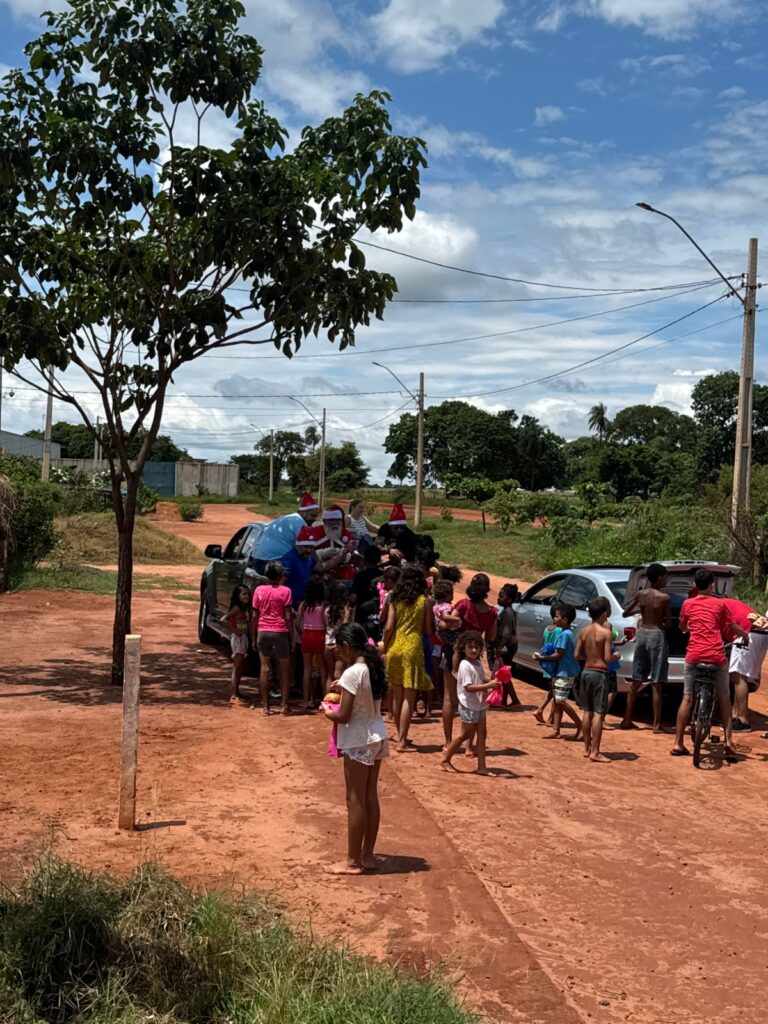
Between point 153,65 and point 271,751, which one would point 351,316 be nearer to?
point 153,65

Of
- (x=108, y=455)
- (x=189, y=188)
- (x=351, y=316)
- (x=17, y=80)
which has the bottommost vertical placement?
(x=108, y=455)

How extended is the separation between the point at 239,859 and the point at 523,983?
2.11 m

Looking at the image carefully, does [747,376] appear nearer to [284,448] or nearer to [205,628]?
[205,628]

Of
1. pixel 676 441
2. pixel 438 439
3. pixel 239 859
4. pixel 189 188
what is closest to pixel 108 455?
pixel 189 188

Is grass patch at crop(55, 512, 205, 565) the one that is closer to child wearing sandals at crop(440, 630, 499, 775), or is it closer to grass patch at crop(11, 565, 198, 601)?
grass patch at crop(11, 565, 198, 601)

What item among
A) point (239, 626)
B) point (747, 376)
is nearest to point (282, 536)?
point (239, 626)

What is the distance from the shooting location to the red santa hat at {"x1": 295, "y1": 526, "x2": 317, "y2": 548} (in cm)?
1135

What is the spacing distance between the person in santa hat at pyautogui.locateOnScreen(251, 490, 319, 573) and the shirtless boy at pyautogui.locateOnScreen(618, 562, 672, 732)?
353 cm

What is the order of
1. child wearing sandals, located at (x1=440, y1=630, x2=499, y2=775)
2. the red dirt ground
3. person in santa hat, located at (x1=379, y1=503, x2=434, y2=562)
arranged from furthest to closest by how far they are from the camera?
person in santa hat, located at (x1=379, y1=503, x2=434, y2=562) < child wearing sandals, located at (x1=440, y1=630, x2=499, y2=775) < the red dirt ground

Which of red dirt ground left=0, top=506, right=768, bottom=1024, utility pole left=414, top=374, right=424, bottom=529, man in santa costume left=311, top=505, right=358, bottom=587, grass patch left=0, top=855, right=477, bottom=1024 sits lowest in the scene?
→ red dirt ground left=0, top=506, right=768, bottom=1024

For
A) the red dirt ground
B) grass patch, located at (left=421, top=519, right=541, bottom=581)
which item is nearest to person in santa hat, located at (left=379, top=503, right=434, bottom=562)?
the red dirt ground

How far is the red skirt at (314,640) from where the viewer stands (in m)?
10.7

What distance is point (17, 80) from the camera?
1077 centimetres

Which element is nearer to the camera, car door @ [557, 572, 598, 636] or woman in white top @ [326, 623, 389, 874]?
woman in white top @ [326, 623, 389, 874]
